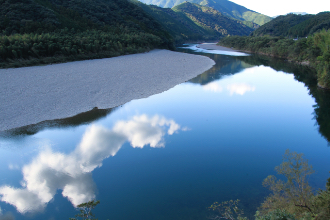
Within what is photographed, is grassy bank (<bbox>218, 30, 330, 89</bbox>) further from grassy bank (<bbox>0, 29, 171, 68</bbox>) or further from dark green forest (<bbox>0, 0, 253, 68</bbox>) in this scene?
grassy bank (<bbox>0, 29, 171, 68</bbox>)

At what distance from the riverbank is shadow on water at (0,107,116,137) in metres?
0.32

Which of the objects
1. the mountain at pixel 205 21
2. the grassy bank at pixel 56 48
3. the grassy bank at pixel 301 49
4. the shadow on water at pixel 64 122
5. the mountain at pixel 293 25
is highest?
the mountain at pixel 205 21

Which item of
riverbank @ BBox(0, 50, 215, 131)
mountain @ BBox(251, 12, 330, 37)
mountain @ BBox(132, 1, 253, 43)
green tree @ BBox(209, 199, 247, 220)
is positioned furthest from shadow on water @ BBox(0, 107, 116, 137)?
mountain @ BBox(132, 1, 253, 43)

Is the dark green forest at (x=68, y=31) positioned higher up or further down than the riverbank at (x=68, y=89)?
higher up

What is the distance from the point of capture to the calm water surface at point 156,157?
16.2ft

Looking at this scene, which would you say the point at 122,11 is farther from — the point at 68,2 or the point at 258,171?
the point at 258,171

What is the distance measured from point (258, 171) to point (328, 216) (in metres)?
3.69

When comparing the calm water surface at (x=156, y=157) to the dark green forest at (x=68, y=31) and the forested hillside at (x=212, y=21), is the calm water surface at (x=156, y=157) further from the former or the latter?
the forested hillside at (x=212, y=21)

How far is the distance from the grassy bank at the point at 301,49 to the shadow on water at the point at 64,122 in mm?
15196

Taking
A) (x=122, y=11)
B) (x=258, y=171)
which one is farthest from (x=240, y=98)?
(x=122, y=11)

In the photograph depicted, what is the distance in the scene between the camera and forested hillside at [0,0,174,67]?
19.5m

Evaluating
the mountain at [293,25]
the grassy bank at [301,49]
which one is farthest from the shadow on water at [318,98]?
the mountain at [293,25]

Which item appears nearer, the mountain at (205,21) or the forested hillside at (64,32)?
the forested hillside at (64,32)

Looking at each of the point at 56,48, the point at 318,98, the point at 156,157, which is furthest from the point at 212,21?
the point at 156,157
